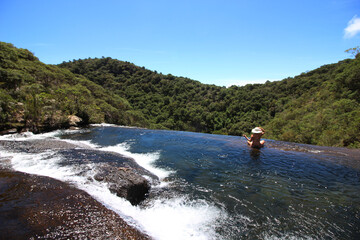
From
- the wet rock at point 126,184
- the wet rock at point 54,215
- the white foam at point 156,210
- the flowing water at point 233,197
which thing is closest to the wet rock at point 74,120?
the flowing water at point 233,197

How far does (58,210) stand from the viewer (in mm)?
4207

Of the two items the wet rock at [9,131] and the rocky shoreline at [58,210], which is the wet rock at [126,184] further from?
the wet rock at [9,131]

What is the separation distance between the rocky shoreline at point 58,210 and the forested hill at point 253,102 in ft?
75.5

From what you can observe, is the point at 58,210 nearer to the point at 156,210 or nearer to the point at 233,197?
the point at 156,210

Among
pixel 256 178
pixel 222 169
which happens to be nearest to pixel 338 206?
pixel 256 178

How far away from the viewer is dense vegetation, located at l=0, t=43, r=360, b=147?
19.6 metres

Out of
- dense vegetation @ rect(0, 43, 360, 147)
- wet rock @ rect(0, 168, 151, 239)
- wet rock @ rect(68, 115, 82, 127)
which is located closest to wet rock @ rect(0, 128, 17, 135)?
dense vegetation @ rect(0, 43, 360, 147)

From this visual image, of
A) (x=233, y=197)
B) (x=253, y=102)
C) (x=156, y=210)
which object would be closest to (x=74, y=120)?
(x=156, y=210)

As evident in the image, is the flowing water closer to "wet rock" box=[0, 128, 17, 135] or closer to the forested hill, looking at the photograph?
"wet rock" box=[0, 128, 17, 135]

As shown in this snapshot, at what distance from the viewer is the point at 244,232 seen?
4426 mm

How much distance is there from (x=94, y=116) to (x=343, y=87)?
4787cm

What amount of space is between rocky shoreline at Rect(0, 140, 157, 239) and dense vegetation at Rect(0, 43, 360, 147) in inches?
572

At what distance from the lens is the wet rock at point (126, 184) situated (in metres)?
5.53

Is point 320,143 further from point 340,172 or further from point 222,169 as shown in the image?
point 222,169
